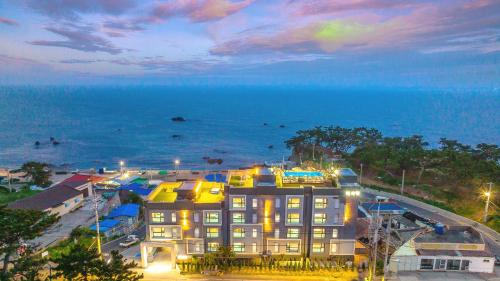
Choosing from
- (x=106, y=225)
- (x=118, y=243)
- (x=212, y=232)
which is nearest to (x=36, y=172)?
(x=106, y=225)

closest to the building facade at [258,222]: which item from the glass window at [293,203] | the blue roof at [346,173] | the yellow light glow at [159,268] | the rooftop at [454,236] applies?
the glass window at [293,203]

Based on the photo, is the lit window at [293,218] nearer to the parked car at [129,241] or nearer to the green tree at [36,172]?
the parked car at [129,241]

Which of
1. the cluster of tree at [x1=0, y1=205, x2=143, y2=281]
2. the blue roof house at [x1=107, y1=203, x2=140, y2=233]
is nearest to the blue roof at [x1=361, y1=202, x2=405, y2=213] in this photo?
the blue roof house at [x1=107, y1=203, x2=140, y2=233]

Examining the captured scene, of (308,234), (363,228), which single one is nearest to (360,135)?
(363,228)

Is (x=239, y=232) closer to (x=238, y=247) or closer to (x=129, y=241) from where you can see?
(x=238, y=247)

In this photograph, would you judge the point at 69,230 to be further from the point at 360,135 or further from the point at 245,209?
the point at 360,135
